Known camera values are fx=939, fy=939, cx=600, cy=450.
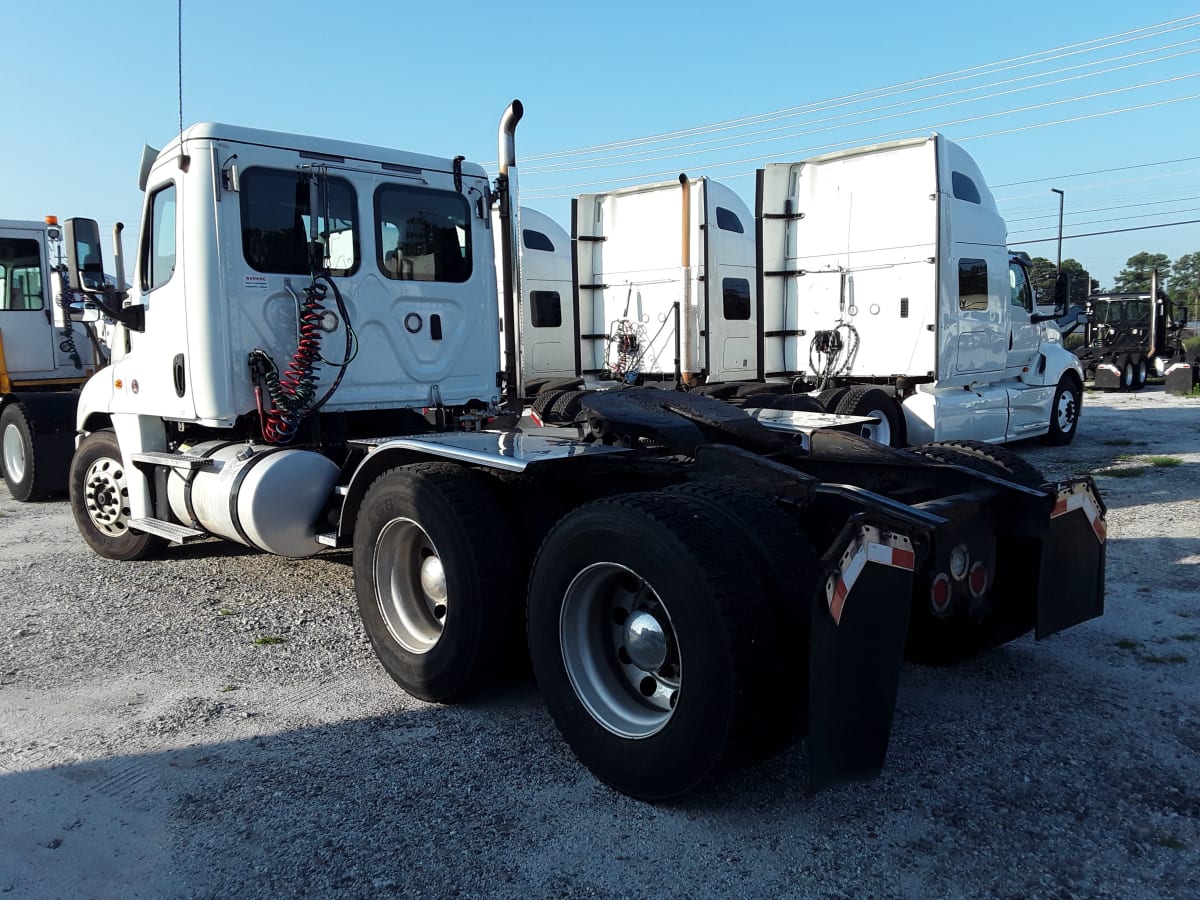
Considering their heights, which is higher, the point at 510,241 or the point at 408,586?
the point at 510,241

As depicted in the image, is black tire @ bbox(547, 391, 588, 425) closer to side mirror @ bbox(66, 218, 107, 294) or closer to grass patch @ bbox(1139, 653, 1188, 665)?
side mirror @ bbox(66, 218, 107, 294)

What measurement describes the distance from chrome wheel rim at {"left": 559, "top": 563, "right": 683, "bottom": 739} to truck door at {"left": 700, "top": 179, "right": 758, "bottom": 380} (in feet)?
30.8

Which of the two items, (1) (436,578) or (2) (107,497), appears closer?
(1) (436,578)

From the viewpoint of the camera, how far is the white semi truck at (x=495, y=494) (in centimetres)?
306

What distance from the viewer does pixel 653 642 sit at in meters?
3.42

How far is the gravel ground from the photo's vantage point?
116 inches

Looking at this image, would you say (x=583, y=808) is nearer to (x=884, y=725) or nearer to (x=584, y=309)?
(x=884, y=725)

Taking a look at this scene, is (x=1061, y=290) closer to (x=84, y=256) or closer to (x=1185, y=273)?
(x=84, y=256)

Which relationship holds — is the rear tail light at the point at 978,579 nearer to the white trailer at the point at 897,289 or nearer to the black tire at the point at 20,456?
the white trailer at the point at 897,289

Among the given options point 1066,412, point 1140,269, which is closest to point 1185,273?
point 1140,269

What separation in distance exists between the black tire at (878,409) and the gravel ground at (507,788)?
5869 mm

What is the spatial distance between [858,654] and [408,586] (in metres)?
2.43

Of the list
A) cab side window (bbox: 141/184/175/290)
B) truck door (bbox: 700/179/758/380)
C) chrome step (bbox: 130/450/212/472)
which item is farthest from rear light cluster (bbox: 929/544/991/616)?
truck door (bbox: 700/179/758/380)

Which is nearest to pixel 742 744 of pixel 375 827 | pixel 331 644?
→ pixel 375 827
